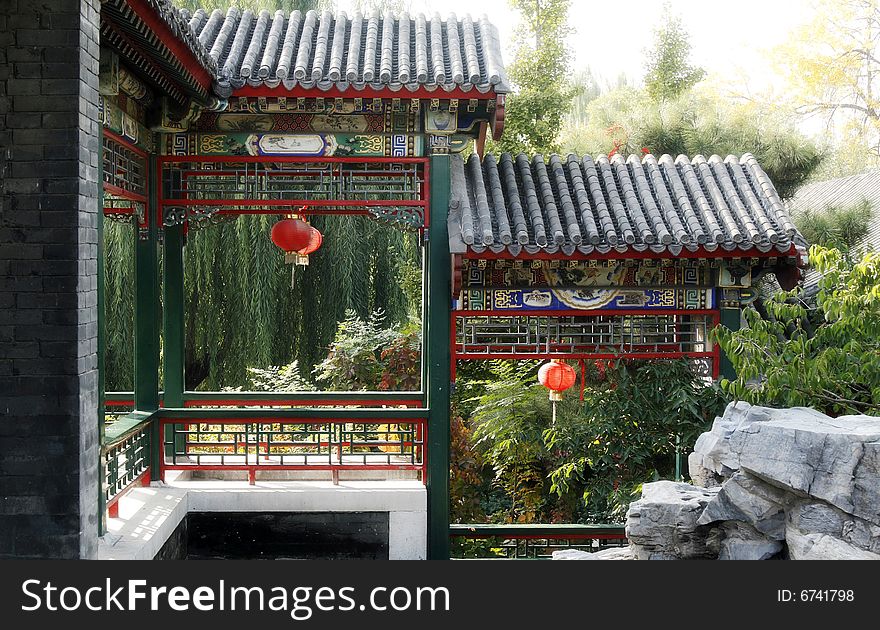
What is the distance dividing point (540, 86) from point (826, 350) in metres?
6.97

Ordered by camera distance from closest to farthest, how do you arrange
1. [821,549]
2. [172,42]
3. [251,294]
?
[821,549] → [172,42] → [251,294]

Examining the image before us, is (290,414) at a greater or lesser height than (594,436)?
greater

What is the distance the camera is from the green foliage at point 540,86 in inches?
445

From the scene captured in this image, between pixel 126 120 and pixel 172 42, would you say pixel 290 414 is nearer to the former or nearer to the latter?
pixel 126 120

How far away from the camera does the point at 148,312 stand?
6.51 m

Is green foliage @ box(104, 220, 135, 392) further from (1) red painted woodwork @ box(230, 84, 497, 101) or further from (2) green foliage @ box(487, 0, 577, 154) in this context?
(1) red painted woodwork @ box(230, 84, 497, 101)

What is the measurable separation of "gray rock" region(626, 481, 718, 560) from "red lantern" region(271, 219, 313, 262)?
10.0ft

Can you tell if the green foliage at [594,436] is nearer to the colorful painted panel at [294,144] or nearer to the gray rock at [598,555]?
the gray rock at [598,555]

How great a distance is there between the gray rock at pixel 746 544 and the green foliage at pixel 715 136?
218 inches

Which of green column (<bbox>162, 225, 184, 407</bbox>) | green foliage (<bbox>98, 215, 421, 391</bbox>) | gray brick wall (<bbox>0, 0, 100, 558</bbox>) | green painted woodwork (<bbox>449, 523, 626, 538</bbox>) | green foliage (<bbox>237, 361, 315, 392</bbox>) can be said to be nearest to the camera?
gray brick wall (<bbox>0, 0, 100, 558</bbox>)

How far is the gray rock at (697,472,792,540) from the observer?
4449 millimetres

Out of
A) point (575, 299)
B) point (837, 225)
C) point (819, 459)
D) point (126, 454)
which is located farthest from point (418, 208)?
point (837, 225)

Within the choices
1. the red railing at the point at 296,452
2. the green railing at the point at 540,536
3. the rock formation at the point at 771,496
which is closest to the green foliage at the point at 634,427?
the green railing at the point at 540,536

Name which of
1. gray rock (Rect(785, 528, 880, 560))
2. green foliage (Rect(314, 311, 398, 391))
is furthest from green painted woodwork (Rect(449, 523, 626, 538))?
green foliage (Rect(314, 311, 398, 391))
